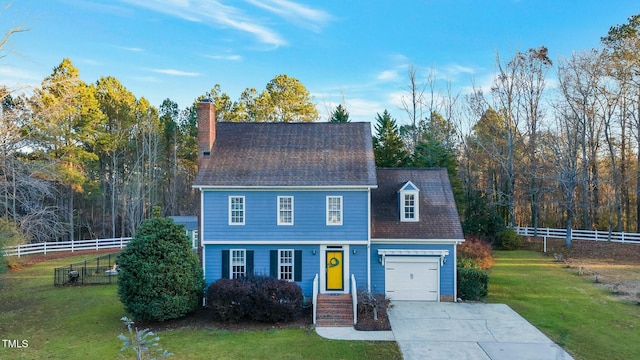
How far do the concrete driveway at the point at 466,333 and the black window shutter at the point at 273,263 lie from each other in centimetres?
499

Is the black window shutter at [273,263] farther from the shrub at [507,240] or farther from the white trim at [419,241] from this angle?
the shrub at [507,240]

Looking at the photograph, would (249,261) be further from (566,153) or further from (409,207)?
(566,153)

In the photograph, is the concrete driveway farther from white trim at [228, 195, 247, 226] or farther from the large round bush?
the large round bush

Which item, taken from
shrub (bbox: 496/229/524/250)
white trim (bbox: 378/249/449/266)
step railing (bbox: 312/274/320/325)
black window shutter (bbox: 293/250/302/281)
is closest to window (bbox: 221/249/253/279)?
black window shutter (bbox: 293/250/302/281)

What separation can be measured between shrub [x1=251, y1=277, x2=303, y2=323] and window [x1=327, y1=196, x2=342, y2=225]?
321cm

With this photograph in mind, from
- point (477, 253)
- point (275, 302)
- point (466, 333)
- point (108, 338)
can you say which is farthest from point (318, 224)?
point (477, 253)

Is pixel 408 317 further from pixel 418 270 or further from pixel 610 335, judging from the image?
pixel 610 335

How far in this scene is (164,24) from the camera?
21.8 metres

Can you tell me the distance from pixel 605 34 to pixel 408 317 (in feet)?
98.7

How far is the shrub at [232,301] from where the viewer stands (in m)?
14.7

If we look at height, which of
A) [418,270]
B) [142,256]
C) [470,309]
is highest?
[142,256]

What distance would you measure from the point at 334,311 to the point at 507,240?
22.4 m

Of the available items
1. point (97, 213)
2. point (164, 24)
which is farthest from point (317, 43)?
point (97, 213)

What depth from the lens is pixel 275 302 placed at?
48.0 ft
